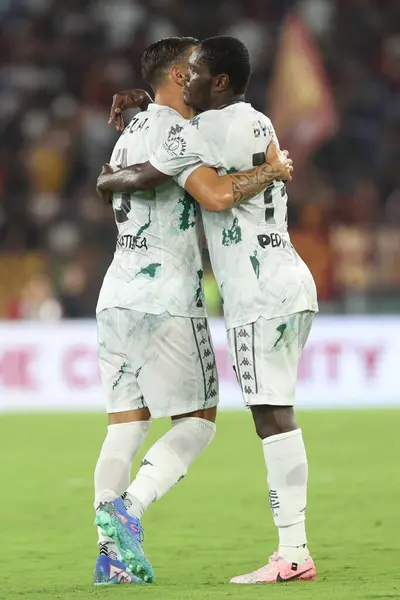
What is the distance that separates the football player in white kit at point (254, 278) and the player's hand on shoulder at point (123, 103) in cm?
68

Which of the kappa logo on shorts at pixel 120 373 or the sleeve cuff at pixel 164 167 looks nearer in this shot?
the sleeve cuff at pixel 164 167

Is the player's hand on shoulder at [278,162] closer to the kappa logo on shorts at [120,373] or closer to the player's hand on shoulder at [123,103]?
the player's hand on shoulder at [123,103]

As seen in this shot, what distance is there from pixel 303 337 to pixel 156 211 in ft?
2.62

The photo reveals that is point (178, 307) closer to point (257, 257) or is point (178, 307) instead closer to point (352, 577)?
point (257, 257)

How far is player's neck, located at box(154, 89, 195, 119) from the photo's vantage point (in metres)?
5.60

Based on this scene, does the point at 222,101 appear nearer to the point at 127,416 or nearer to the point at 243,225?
the point at 243,225

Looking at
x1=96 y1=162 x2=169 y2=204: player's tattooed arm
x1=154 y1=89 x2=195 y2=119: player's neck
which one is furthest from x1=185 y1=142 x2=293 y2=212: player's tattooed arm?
x1=154 y1=89 x2=195 y2=119: player's neck

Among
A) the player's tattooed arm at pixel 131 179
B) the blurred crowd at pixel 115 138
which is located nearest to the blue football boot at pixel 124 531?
the player's tattooed arm at pixel 131 179

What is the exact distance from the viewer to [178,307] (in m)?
5.48

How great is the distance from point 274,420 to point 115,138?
41.1 ft

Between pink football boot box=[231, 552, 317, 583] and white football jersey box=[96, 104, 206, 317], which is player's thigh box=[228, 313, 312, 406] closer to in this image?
white football jersey box=[96, 104, 206, 317]

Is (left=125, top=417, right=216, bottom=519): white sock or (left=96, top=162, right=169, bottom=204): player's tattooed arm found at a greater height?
(left=96, top=162, right=169, bottom=204): player's tattooed arm

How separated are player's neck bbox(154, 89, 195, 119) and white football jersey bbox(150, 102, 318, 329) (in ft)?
0.62

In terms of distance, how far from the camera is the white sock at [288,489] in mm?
5301
